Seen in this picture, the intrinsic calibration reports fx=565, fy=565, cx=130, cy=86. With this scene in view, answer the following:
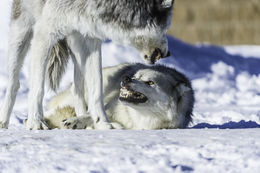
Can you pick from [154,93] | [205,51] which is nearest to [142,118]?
[154,93]

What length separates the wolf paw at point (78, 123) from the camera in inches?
189

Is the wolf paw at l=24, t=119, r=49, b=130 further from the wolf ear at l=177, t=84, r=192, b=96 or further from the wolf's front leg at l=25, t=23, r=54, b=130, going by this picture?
the wolf ear at l=177, t=84, r=192, b=96

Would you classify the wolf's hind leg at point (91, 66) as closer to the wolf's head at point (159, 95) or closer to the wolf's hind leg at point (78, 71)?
the wolf's hind leg at point (78, 71)

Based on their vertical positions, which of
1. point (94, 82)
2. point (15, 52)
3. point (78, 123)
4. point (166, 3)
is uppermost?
point (166, 3)

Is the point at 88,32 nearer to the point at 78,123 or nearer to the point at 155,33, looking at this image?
the point at 155,33

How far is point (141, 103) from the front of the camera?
485 cm

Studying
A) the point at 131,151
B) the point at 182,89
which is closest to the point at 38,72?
the point at 182,89

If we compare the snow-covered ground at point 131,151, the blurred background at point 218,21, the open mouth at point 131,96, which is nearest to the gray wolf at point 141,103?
the open mouth at point 131,96

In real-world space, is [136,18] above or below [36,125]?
above

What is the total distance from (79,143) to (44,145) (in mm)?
207

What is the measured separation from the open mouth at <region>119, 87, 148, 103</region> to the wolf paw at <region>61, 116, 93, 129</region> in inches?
13.7

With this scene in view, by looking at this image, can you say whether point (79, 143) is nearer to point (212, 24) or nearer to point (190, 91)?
point (190, 91)

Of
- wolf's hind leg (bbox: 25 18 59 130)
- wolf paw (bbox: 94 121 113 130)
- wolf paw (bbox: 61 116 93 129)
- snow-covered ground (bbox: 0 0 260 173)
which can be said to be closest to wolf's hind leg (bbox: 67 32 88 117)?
wolf paw (bbox: 61 116 93 129)

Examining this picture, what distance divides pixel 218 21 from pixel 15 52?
9081 millimetres
